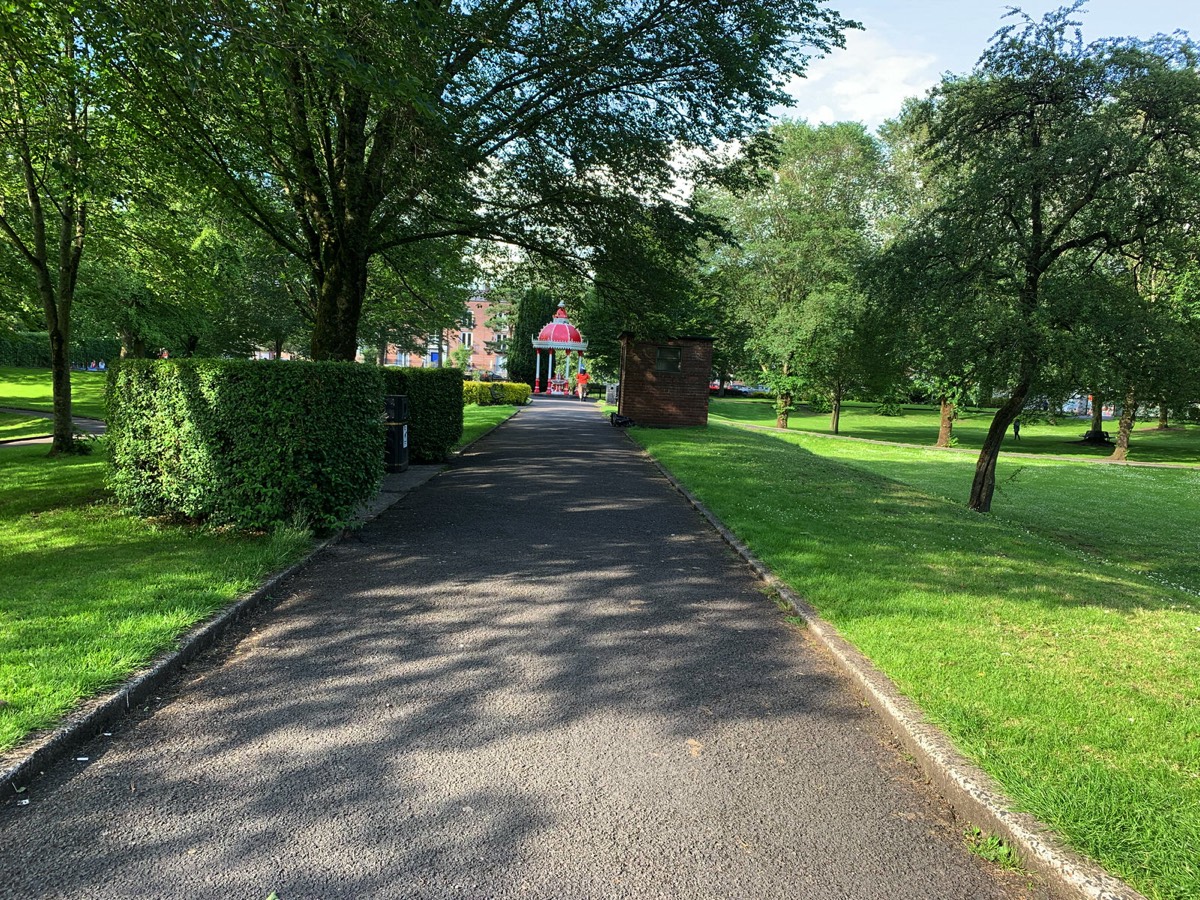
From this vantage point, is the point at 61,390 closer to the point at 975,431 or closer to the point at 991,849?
the point at 991,849

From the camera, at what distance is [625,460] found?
14.7m

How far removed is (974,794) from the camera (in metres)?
2.74

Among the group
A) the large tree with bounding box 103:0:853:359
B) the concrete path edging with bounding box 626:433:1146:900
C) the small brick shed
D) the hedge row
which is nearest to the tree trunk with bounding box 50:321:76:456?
the large tree with bounding box 103:0:853:359

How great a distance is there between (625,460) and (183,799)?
12253 mm

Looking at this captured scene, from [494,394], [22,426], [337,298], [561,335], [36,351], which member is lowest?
[22,426]

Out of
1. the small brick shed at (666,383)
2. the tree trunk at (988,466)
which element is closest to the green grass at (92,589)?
the tree trunk at (988,466)

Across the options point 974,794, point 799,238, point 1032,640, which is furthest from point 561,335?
point 974,794

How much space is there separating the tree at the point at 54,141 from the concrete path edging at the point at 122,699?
533 cm

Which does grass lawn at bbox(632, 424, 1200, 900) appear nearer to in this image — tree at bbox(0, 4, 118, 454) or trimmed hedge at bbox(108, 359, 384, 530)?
trimmed hedge at bbox(108, 359, 384, 530)

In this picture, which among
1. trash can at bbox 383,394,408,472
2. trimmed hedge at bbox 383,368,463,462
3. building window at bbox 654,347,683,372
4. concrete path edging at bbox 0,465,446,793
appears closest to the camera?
concrete path edging at bbox 0,465,446,793

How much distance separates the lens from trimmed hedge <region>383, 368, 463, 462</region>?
1212 cm

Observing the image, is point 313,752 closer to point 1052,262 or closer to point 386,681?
point 386,681

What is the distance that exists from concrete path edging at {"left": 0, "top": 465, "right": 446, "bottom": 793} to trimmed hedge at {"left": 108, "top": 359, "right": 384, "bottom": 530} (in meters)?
1.12

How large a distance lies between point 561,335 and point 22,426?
31.5 meters
